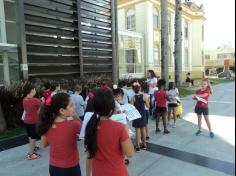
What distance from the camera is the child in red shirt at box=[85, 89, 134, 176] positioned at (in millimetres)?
2156

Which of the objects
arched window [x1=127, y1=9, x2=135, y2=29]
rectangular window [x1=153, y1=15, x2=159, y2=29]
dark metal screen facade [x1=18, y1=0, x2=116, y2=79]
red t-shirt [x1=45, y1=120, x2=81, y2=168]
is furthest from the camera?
rectangular window [x1=153, y1=15, x2=159, y2=29]

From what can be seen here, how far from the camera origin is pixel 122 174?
2.28 meters

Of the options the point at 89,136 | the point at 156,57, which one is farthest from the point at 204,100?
the point at 156,57

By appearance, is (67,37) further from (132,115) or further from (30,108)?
(132,115)

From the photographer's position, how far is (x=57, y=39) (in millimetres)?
10133

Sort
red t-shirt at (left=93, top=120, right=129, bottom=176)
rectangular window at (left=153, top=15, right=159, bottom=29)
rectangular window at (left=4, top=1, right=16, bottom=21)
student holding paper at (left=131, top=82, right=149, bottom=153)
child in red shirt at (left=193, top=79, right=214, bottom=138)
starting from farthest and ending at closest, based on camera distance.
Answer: rectangular window at (left=153, top=15, right=159, bottom=29) < rectangular window at (left=4, top=1, right=16, bottom=21) < child in red shirt at (left=193, top=79, right=214, bottom=138) < student holding paper at (left=131, top=82, right=149, bottom=153) < red t-shirt at (left=93, top=120, right=129, bottom=176)

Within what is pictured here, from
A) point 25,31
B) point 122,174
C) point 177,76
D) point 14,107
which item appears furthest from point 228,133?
point 177,76

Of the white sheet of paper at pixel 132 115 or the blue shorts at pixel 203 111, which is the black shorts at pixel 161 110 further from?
the white sheet of paper at pixel 132 115

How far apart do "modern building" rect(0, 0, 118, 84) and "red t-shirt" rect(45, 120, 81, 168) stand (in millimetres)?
6652

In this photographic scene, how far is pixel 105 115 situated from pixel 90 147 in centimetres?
35

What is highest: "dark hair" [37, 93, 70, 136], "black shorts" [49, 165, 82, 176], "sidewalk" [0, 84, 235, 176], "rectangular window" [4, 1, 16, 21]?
"rectangular window" [4, 1, 16, 21]

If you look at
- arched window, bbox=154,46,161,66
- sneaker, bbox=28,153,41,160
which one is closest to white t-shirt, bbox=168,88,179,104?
sneaker, bbox=28,153,41,160

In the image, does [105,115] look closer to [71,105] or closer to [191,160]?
[71,105]

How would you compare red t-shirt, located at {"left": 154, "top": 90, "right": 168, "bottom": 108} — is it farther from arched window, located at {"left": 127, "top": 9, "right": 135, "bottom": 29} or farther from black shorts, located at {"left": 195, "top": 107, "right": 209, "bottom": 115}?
arched window, located at {"left": 127, "top": 9, "right": 135, "bottom": 29}
